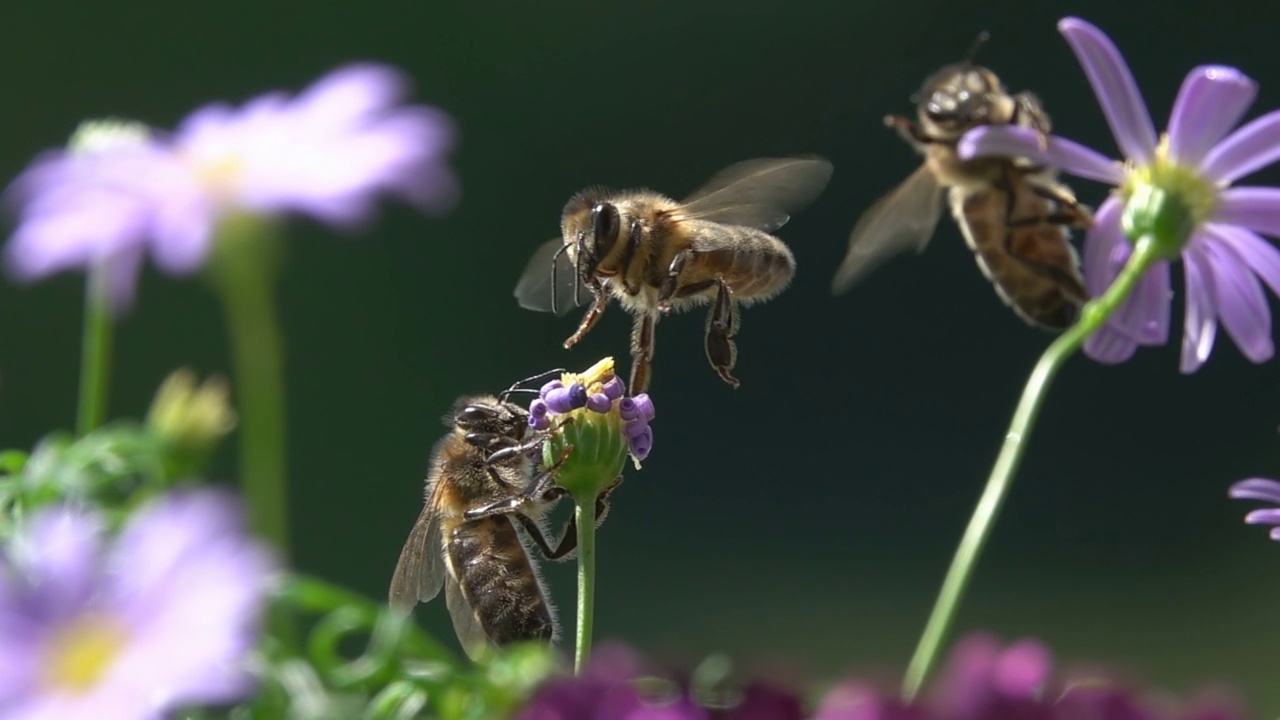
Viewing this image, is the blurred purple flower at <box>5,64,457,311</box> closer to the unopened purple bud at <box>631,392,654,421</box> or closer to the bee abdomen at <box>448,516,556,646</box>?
the unopened purple bud at <box>631,392,654,421</box>

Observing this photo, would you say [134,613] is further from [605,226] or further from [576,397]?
[605,226]

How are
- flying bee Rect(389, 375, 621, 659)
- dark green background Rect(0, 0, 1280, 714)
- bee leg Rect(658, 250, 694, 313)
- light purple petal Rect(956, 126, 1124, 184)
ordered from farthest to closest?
1. dark green background Rect(0, 0, 1280, 714)
2. bee leg Rect(658, 250, 694, 313)
3. flying bee Rect(389, 375, 621, 659)
4. light purple petal Rect(956, 126, 1124, 184)

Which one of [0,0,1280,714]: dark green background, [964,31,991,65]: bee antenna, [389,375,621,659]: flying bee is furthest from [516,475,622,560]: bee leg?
[0,0,1280,714]: dark green background

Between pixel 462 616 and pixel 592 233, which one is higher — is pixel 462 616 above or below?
below

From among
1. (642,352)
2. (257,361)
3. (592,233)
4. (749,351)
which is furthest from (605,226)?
(749,351)

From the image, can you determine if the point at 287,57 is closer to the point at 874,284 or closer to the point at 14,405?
the point at 14,405

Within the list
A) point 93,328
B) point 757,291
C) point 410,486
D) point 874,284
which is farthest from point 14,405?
point 93,328

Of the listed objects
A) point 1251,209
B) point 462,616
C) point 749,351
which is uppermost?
point 1251,209
